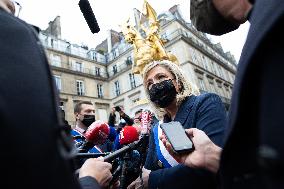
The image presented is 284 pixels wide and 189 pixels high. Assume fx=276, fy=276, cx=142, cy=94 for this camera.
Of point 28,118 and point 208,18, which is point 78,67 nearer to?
point 208,18

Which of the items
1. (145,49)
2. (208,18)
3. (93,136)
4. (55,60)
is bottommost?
(93,136)

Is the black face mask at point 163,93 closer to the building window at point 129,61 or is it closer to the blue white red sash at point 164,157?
the blue white red sash at point 164,157

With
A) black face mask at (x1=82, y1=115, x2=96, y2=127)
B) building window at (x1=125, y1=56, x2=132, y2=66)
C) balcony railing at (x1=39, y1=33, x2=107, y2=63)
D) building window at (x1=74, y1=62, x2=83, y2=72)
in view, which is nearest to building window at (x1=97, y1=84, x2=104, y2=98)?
building window at (x1=74, y1=62, x2=83, y2=72)

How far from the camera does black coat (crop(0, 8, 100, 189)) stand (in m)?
0.56

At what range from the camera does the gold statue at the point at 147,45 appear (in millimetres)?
9695

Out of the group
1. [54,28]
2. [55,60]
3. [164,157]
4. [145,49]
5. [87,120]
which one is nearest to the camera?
[164,157]

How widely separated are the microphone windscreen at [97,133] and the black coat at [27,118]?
1.39 m

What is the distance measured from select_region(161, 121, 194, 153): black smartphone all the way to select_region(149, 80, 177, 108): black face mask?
47.4 inches

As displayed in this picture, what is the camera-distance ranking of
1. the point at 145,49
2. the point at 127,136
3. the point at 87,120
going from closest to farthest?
the point at 127,136 → the point at 87,120 → the point at 145,49

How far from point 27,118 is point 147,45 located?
9587 millimetres

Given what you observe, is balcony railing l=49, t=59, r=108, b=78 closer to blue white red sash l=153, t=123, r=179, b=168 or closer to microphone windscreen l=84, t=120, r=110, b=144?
microphone windscreen l=84, t=120, r=110, b=144

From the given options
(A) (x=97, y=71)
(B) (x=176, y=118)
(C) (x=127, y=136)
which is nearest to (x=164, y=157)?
(B) (x=176, y=118)

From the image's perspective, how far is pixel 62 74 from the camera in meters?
29.9

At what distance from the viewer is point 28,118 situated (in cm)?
60
